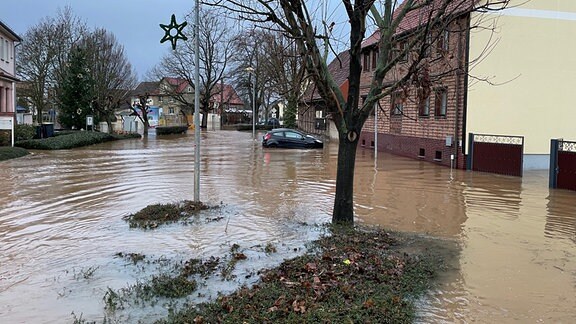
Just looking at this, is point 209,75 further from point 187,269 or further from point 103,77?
point 187,269

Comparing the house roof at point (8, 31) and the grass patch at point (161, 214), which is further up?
the house roof at point (8, 31)

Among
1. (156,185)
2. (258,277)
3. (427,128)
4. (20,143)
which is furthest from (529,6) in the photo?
(20,143)

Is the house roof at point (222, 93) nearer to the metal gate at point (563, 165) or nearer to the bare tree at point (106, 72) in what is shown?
the bare tree at point (106, 72)

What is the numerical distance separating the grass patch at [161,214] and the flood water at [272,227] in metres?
0.26

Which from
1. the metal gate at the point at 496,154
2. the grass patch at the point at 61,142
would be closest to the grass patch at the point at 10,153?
the grass patch at the point at 61,142

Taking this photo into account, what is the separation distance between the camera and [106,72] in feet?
158

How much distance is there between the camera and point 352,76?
8.57 metres

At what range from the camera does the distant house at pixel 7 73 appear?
32.3m

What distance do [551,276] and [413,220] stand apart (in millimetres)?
3824

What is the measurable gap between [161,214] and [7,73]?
103 ft

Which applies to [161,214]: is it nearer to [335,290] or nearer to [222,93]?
[335,290]

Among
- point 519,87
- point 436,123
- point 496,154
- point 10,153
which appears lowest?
point 10,153

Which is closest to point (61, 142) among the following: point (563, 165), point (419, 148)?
point (419, 148)

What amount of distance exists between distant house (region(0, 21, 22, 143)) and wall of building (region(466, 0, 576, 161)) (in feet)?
86.1
